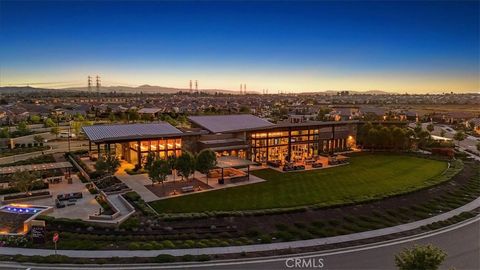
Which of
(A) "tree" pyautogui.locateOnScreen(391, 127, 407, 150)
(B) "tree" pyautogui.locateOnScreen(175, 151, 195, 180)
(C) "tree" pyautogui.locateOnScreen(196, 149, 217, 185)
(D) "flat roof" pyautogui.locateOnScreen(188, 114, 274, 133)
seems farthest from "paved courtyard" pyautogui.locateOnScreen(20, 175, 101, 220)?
(A) "tree" pyautogui.locateOnScreen(391, 127, 407, 150)

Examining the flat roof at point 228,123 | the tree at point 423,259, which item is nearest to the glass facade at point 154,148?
the flat roof at point 228,123

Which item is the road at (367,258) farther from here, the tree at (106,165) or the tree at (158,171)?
the tree at (106,165)

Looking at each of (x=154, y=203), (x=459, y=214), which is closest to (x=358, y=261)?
(x=459, y=214)

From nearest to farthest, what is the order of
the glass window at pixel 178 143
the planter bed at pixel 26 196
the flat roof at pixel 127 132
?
the planter bed at pixel 26 196, the flat roof at pixel 127 132, the glass window at pixel 178 143

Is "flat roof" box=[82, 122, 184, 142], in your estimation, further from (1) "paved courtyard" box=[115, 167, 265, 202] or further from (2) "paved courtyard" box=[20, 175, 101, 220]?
(2) "paved courtyard" box=[20, 175, 101, 220]

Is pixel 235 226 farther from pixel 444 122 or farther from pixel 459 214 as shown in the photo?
pixel 444 122
